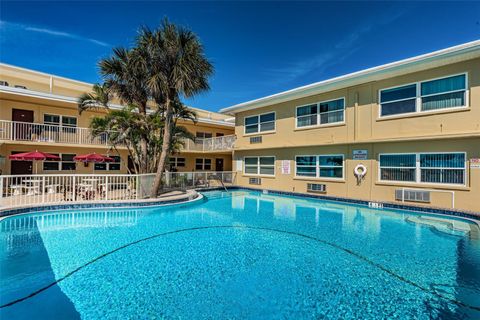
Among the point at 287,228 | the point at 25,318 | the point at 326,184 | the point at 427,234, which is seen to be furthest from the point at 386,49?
the point at 25,318

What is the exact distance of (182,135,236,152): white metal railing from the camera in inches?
796

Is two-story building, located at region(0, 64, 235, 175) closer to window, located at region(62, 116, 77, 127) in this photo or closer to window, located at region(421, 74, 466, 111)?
window, located at region(62, 116, 77, 127)

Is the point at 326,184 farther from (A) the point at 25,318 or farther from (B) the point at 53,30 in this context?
(B) the point at 53,30

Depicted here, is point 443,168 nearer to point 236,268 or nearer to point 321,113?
point 321,113

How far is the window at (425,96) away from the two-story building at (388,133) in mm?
34

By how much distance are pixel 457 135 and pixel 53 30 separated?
20345mm

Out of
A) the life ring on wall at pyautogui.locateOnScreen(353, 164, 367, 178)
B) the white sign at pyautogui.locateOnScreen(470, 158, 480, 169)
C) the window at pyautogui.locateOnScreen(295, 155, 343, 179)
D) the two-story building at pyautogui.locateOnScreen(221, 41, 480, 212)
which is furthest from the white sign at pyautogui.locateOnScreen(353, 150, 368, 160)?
the white sign at pyautogui.locateOnScreen(470, 158, 480, 169)

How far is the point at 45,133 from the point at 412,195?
72.1ft

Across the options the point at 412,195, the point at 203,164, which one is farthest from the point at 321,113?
the point at 203,164

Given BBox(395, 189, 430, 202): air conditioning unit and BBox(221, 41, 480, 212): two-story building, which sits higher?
BBox(221, 41, 480, 212): two-story building

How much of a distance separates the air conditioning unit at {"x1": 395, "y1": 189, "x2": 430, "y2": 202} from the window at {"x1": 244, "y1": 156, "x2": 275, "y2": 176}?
814 centimetres

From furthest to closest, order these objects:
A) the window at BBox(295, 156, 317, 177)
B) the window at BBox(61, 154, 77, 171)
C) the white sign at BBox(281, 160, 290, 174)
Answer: the window at BBox(61, 154, 77, 171) < the white sign at BBox(281, 160, 290, 174) < the window at BBox(295, 156, 317, 177)

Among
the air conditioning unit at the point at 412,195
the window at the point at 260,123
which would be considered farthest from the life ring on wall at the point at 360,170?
the window at the point at 260,123

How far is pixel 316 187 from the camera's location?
1472 centimetres
